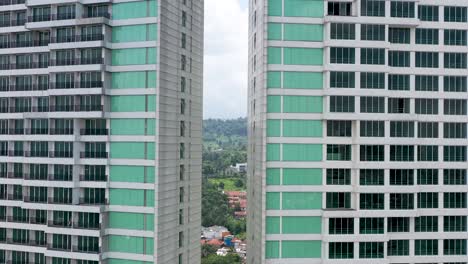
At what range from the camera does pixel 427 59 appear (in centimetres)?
4656

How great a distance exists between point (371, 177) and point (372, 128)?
5316 mm

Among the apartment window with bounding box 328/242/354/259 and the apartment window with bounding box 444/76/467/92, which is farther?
the apartment window with bounding box 444/76/467/92

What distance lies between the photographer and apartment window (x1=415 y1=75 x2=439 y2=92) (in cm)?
4638

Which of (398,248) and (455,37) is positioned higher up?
(455,37)

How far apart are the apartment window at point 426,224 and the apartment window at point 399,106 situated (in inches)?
478

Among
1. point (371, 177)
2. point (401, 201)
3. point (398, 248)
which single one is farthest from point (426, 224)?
point (371, 177)

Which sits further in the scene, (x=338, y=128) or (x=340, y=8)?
(x=340, y=8)

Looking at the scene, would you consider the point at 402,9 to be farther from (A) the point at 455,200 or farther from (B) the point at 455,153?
(A) the point at 455,200

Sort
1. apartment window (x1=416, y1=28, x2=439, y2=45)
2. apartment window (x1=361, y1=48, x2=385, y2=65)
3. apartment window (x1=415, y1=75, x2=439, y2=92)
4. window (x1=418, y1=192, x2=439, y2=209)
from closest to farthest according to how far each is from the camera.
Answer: apartment window (x1=361, y1=48, x2=385, y2=65) → apartment window (x1=415, y1=75, x2=439, y2=92) → window (x1=418, y1=192, x2=439, y2=209) → apartment window (x1=416, y1=28, x2=439, y2=45)

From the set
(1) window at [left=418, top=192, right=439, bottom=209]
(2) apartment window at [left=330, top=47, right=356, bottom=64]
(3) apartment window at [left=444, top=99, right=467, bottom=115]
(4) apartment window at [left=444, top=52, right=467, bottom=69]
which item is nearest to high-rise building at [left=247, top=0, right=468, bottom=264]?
(2) apartment window at [left=330, top=47, right=356, bottom=64]

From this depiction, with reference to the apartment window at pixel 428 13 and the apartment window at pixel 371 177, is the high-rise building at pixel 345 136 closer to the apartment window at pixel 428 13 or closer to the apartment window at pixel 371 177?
the apartment window at pixel 371 177

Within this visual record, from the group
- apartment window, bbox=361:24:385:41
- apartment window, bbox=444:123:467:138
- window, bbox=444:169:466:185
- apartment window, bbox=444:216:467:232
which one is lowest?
apartment window, bbox=444:216:467:232

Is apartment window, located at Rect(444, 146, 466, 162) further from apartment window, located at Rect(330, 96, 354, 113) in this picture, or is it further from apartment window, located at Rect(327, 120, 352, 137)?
apartment window, located at Rect(330, 96, 354, 113)

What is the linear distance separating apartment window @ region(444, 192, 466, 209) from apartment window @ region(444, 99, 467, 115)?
30.2ft
